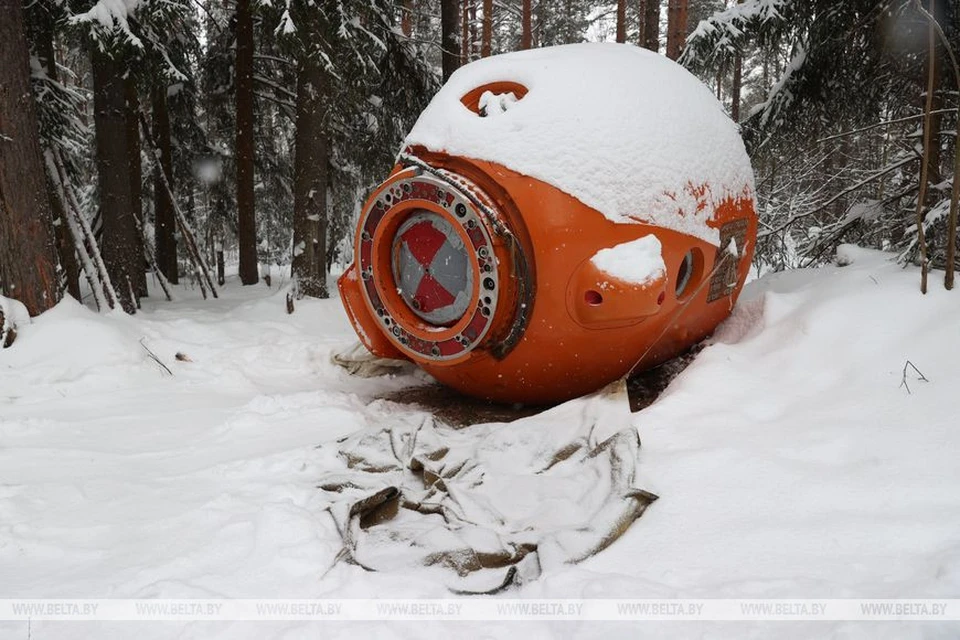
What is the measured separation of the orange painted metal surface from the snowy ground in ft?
1.38

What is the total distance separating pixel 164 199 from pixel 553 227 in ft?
30.9

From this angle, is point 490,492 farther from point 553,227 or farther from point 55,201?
point 55,201

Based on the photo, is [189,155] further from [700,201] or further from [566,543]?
[566,543]

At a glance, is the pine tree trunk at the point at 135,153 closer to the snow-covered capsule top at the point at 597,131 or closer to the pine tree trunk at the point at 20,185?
the pine tree trunk at the point at 20,185

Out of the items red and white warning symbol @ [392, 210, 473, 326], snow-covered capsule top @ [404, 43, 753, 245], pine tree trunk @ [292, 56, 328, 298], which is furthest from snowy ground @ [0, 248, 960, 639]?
pine tree trunk @ [292, 56, 328, 298]

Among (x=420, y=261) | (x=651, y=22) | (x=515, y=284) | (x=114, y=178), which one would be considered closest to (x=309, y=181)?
(x=114, y=178)

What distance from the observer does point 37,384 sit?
3959 mm

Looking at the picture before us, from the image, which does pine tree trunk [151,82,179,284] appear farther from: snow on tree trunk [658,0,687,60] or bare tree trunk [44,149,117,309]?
snow on tree trunk [658,0,687,60]

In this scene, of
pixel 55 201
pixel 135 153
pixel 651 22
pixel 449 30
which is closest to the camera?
pixel 55 201

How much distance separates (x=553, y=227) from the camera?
3260mm

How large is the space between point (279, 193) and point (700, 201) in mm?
8824

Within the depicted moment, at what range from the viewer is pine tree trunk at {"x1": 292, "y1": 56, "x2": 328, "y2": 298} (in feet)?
21.5

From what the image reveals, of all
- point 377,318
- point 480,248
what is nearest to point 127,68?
point 377,318

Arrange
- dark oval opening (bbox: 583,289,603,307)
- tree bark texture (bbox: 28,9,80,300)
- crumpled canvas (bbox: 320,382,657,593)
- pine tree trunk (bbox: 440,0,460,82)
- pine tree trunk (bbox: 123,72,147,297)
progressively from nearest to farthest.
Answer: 1. crumpled canvas (bbox: 320,382,657,593)
2. dark oval opening (bbox: 583,289,603,307)
3. tree bark texture (bbox: 28,9,80,300)
4. pine tree trunk (bbox: 440,0,460,82)
5. pine tree trunk (bbox: 123,72,147,297)
